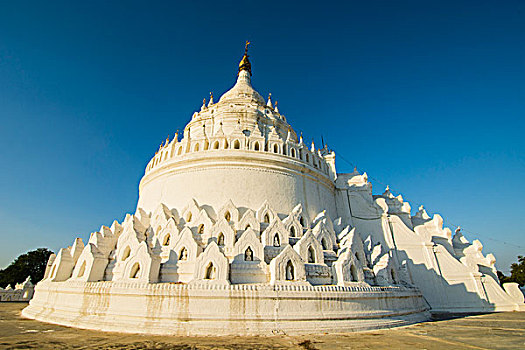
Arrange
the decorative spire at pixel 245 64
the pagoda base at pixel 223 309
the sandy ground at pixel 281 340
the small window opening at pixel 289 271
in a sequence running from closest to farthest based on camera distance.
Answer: the sandy ground at pixel 281 340 → the pagoda base at pixel 223 309 → the small window opening at pixel 289 271 → the decorative spire at pixel 245 64

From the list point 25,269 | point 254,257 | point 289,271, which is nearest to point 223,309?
point 254,257

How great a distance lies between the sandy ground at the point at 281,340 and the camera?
824 centimetres

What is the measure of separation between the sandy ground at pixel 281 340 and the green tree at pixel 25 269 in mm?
44835

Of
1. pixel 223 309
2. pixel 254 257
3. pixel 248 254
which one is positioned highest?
pixel 248 254

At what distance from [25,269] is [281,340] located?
53.9 metres

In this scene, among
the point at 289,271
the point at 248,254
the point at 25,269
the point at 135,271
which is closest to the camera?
the point at 289,271

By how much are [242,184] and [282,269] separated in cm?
698

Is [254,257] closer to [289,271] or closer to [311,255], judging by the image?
[289,271]

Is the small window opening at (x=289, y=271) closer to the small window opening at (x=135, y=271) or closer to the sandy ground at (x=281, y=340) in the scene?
the sandy ground at (x=281, y=340)

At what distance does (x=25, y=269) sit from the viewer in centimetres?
4462

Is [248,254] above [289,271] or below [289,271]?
above

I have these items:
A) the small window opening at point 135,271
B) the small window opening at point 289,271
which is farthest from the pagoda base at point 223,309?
the small window opening at point 135,271

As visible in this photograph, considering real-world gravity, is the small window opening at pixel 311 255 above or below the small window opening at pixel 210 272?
above

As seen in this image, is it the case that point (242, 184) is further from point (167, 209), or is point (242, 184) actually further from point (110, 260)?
point (110, 260)
